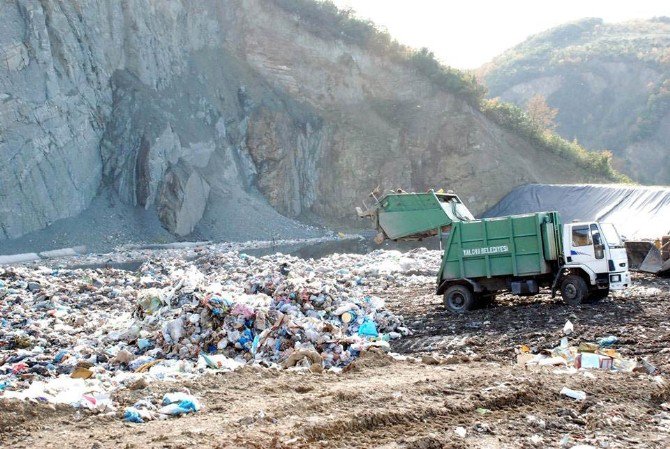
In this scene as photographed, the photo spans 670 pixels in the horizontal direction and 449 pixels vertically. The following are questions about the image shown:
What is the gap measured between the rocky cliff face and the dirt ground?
22.4m

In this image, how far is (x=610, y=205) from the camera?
2809cm

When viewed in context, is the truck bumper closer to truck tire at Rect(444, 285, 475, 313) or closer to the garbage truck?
the garbage truck

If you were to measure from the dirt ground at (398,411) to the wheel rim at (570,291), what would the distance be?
109 inches

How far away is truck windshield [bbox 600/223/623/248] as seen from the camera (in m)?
11.3

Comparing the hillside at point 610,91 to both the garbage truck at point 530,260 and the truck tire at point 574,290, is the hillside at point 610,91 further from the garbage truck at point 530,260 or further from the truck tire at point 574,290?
the truck tire at point 574,290

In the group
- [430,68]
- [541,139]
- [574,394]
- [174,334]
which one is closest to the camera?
[574,394]

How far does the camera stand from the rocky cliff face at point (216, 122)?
27838 millimetres

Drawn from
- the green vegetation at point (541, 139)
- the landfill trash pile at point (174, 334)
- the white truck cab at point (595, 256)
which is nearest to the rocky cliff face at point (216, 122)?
the green vegetation at point (541, 139)

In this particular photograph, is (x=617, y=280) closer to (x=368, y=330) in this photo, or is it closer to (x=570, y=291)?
(x=570, y=291)

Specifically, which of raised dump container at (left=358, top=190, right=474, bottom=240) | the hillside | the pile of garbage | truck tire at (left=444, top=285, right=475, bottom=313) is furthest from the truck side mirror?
the hillside

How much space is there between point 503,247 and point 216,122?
91.8 feet

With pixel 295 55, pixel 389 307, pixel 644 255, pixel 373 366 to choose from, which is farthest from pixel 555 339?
pixel 295 55

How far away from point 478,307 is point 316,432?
24.6ft

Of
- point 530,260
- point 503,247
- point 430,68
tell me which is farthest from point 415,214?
point 430,68
